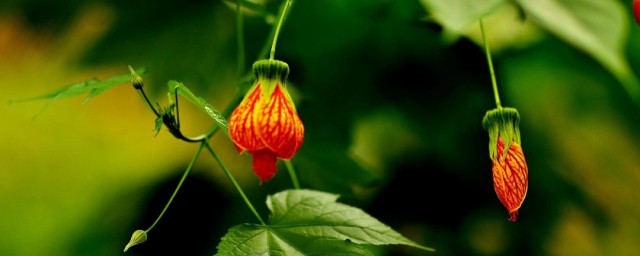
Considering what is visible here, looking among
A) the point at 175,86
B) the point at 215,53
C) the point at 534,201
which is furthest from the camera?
the point at 534,201

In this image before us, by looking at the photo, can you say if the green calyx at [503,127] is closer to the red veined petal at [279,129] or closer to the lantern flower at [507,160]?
the lantern flower at [507,160]

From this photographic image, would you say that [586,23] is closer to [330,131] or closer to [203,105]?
[203,105]

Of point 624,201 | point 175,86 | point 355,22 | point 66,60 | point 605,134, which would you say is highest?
point 66,60

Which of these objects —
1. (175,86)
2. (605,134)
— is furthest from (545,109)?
(175,86)

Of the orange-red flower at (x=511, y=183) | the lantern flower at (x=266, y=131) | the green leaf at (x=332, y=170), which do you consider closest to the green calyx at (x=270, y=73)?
the lantern flower at (x=266, y=131)

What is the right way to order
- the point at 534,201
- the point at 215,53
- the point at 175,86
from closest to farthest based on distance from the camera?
1. the point at 175,86
2. the point at 215,53
3. the point at 534,201

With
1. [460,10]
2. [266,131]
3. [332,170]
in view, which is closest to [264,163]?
[266,131]

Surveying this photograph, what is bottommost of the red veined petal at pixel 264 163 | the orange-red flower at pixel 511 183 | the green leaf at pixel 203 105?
the orange-red flower at pixel 511 183

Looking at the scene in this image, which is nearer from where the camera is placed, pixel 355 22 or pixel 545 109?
pixel 355 22

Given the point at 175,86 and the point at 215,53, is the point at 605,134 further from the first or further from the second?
the point at 175,86
